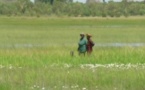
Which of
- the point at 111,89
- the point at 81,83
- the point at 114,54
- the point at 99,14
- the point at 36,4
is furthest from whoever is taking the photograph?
the point at 36,4

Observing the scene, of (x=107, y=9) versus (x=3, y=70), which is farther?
(x=107, y=9)

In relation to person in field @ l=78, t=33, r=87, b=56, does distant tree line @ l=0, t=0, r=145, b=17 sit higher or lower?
lower

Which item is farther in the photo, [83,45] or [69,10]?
[69,10]

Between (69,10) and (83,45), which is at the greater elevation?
(83,45)

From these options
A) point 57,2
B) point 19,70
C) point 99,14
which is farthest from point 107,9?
point 19,70

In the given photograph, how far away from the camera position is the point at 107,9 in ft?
273

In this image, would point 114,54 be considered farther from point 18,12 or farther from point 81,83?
point 18,12

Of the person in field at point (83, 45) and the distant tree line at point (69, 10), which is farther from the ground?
the person in field at point (83, 45)

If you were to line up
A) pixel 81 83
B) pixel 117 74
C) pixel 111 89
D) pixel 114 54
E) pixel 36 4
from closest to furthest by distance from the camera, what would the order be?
pixel 111 89, pixel 81 83, pixel 117 74, pixel 114 54, pixel 36 4

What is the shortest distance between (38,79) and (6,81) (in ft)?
2.55

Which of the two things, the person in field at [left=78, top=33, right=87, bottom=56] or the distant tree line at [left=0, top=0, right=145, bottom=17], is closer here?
the person in field at [left=78, top=33, right=87, bottom=56]

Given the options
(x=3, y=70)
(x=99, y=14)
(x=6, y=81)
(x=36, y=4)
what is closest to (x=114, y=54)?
(x=3, y=70)

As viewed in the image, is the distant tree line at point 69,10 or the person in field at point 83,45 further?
the distant tree line at point 69,10

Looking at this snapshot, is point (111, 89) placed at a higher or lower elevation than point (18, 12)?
higher
